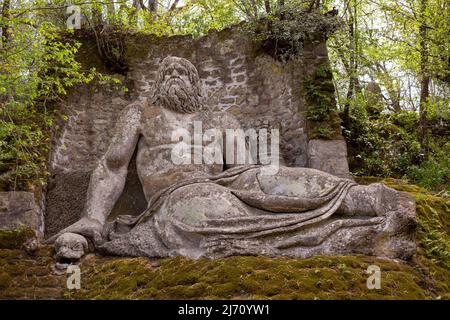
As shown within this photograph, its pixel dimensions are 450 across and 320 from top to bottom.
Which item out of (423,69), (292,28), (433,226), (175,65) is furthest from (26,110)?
(423,69)

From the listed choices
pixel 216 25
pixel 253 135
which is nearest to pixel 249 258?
pixel 253 135

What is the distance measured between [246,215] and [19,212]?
2719mm

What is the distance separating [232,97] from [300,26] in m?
1.47

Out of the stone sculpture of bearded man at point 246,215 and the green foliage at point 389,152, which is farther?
the green foliage at point 389,152

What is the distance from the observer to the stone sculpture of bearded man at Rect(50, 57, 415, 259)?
4.71 m

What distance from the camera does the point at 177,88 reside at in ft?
20.8

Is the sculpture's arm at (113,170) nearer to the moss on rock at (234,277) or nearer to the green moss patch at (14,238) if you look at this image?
the green moss patch at (14,238)

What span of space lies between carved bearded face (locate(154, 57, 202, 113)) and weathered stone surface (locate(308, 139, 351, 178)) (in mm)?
1590

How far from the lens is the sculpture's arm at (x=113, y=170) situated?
5.77 metres

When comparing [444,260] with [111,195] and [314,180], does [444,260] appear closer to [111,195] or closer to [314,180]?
[314,180]

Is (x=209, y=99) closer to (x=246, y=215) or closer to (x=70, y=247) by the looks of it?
(x=246, y=215)

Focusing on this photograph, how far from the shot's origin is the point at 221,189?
5.20 m

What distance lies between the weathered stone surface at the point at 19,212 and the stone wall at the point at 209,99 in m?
0.48

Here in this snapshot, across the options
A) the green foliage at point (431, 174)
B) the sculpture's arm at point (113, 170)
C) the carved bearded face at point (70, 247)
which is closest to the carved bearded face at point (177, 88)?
the sculpture's arm at point (113, 170)
